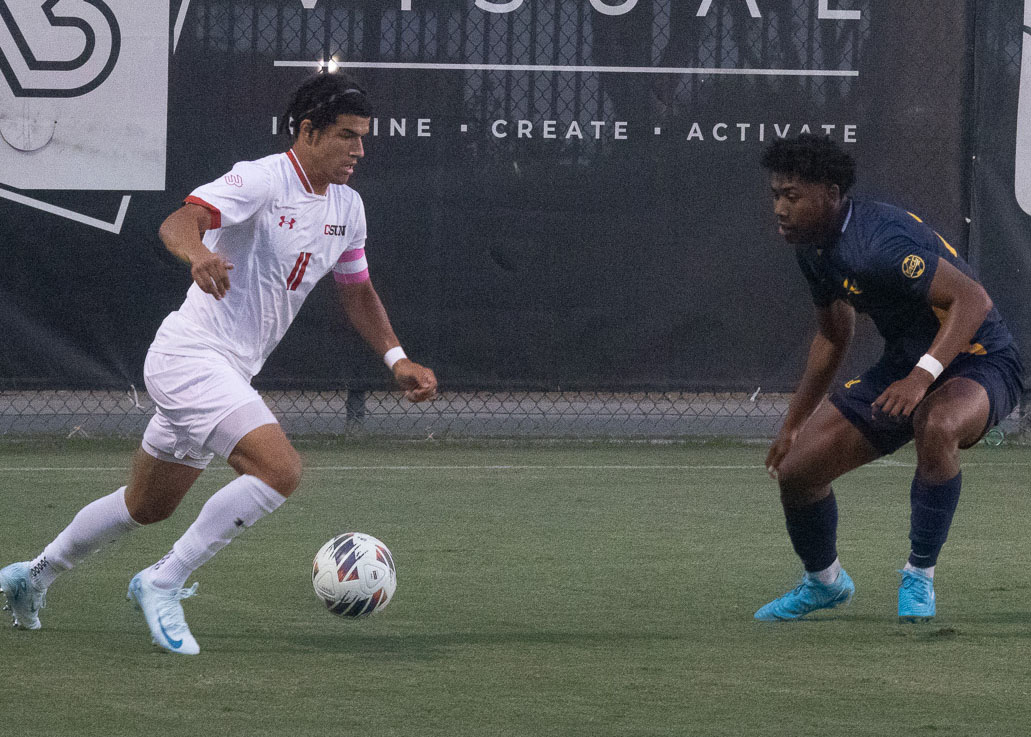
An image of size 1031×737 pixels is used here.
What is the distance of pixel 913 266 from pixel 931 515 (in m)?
0.79

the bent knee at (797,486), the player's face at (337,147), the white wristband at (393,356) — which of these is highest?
the player's face at (337,147)

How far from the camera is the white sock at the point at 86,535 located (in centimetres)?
457

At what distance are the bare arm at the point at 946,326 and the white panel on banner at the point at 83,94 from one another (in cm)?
537

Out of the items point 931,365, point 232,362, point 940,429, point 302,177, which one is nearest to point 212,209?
point 302,177

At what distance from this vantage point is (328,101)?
4.50 m

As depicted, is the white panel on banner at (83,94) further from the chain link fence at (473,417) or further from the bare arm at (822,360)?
the bare arm at (822,360)

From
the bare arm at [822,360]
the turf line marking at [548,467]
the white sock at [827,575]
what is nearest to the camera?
the white sock at [827,575]

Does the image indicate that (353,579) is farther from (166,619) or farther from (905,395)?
(905,395)

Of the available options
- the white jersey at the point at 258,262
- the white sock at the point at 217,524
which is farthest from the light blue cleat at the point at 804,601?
the white jersey at the point at 258,262

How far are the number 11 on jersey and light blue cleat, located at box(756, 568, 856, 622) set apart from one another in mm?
1784

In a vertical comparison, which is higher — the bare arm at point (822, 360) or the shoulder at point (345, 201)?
the shoulder at point (345, 201)

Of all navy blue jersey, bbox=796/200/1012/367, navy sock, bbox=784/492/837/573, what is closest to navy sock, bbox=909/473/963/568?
navy sock, bbox=784/492/837/573

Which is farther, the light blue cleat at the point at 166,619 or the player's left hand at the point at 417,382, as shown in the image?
the player's left hand at the point at 417,382

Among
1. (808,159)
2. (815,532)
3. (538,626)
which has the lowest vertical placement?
(538,626)
